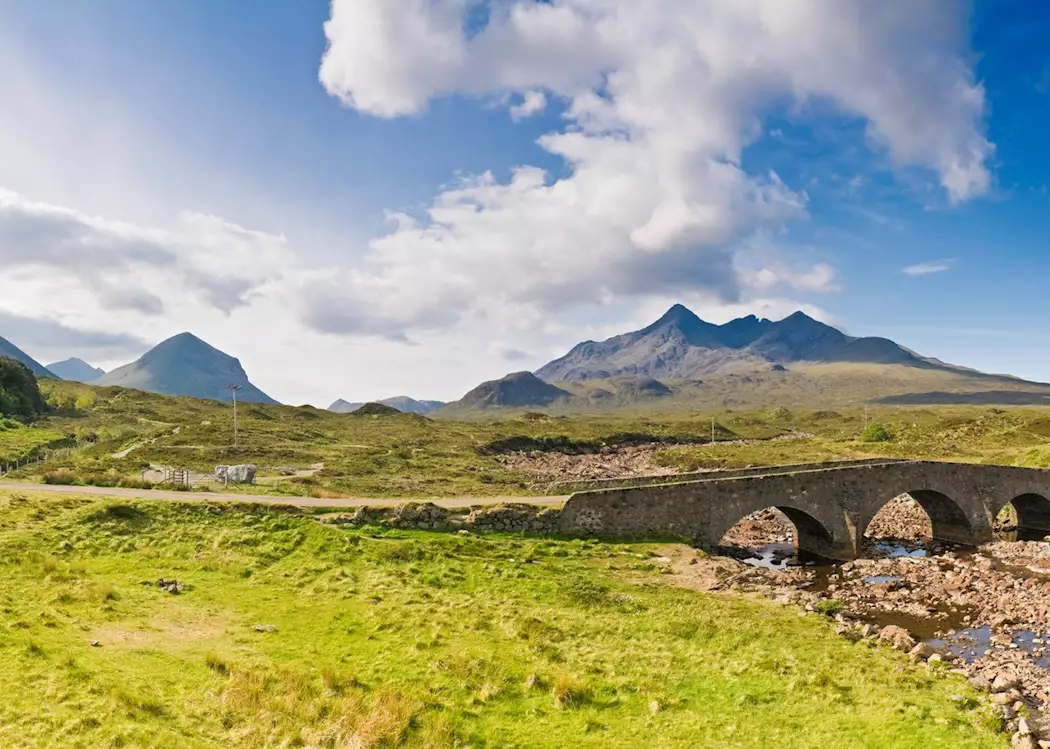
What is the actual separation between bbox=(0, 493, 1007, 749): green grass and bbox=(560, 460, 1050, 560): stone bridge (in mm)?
6803

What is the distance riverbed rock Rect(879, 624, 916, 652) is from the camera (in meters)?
21.4

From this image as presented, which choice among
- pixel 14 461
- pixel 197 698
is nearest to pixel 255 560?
pixel 197 698

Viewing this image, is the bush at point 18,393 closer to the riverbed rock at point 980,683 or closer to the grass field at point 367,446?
the grass field at point 367,446

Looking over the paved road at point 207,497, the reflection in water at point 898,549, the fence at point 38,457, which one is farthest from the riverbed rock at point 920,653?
the fence at point 38,457

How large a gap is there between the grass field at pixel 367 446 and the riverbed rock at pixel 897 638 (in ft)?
75.7

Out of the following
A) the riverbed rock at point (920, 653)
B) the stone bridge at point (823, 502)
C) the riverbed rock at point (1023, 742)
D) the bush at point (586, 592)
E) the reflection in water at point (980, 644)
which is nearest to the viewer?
the riverbed rock at point (1023, 742)

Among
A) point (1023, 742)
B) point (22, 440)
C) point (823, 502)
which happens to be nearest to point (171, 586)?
point (1023, 742)

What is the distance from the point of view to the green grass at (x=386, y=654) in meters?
13.0

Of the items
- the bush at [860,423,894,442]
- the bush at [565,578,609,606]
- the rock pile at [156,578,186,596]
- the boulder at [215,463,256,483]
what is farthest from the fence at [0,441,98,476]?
the bush at [860,423,894,442]

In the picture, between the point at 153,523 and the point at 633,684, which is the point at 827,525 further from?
the point at 153,523

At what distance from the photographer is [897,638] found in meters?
21.9

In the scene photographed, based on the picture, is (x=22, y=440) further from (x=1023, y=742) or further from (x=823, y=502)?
(x=1023, y=742)

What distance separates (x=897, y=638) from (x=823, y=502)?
1739cm

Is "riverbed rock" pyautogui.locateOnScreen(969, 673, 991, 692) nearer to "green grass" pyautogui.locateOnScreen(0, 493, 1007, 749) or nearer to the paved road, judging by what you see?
"green grass" pyautogui.locateOnScreen(0, 493, 1007, 749)
